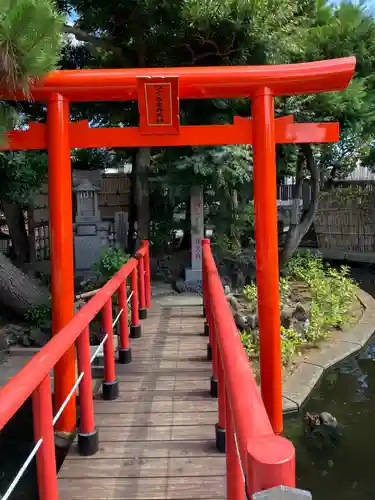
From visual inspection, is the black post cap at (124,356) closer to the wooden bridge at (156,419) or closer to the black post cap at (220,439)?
the wooden bridge at (156,419)

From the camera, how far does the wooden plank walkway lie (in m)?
2.70

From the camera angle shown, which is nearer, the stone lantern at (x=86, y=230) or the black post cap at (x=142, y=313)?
the black post cap at (x=142, y=313)

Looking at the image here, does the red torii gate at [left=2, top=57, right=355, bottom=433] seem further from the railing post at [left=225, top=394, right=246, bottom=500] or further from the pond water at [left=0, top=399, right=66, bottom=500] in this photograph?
the railing post at [left=225, top=394, right=246, bottom=500]

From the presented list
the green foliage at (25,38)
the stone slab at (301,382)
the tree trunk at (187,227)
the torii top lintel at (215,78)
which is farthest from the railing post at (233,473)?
the tree trunk at (187,227)

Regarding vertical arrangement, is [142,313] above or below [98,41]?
below

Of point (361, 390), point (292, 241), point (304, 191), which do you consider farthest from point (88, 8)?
point (304, 191)

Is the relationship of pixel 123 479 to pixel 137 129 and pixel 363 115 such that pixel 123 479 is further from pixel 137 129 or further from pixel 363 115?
pixel 363 115

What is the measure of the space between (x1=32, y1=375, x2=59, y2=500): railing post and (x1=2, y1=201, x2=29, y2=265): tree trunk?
30.0 feet

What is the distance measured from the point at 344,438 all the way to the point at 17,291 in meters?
4.75

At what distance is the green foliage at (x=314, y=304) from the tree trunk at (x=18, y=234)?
5.10m

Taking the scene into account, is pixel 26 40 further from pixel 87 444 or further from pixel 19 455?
pixel 19 455

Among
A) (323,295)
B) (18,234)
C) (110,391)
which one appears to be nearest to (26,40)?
(110,391)

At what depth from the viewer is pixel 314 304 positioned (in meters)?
7.88

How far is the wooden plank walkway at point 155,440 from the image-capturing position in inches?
106
